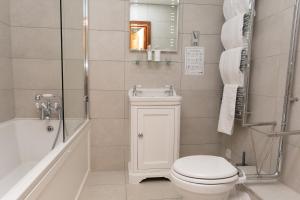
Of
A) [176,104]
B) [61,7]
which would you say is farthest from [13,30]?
[176,104]

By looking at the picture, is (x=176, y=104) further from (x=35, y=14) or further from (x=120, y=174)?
(x=35, y=14)

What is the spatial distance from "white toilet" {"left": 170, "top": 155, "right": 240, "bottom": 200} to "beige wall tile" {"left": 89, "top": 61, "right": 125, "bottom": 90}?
115cm

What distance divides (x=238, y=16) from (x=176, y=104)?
0.94m

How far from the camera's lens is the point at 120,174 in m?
2.19

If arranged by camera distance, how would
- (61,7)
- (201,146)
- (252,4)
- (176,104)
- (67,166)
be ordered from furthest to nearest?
(201,146), (176,104), (252,4), (61,7), (67,166)

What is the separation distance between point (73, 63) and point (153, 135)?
37.3 inches

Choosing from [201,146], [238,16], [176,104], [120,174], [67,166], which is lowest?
A: [120,174]

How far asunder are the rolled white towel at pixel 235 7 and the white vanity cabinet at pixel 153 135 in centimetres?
93

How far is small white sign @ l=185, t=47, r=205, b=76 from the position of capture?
7.40 ft

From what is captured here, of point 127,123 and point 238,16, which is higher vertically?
point 238,16

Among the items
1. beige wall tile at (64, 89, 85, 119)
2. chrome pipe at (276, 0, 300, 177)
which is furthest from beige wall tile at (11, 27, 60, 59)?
chrome pipe at (276, 0, 300, 177)

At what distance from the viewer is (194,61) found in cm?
227

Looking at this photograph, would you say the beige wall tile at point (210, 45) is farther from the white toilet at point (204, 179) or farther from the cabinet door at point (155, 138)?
the white toilet at point (204, 179)

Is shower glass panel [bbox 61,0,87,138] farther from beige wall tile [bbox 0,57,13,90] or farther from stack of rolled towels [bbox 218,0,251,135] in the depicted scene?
stack of rolled towels [bbox 218,0,251,135]
